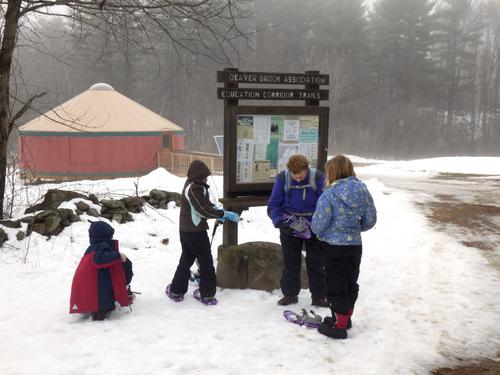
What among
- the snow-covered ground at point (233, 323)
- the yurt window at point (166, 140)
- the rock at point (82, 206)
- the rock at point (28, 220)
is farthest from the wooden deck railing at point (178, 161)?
the rock at point (28, 220)

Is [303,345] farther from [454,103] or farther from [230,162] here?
[454,103]

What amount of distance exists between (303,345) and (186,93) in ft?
139

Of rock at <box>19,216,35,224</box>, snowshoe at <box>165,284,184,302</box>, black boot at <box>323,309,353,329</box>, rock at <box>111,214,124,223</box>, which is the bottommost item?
snowshoe at <box>165,284,184,302</box>

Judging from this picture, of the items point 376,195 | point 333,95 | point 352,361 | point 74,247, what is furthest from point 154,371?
point 333,95

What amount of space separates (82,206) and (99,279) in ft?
10.6

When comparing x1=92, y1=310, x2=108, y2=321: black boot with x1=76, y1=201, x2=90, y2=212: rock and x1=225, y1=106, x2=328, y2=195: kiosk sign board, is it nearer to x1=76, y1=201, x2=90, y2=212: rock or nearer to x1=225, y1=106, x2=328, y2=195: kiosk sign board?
x1=225, y1=106, x2=328, y2=195: kiosk sign board

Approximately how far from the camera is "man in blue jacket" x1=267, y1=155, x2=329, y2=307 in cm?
468

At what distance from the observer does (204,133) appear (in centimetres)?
4594

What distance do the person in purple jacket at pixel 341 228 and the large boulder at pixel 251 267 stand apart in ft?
4.32

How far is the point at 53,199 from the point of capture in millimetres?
7340

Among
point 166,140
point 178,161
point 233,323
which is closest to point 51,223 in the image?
point 233,323

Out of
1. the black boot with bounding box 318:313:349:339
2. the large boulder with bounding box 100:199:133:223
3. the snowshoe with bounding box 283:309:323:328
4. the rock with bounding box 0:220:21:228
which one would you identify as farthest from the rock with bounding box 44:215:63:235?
the black boot with bounding box 318:313:349:339

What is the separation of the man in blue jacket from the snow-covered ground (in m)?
0.28

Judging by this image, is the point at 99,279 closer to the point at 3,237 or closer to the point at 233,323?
the point at 233,323
